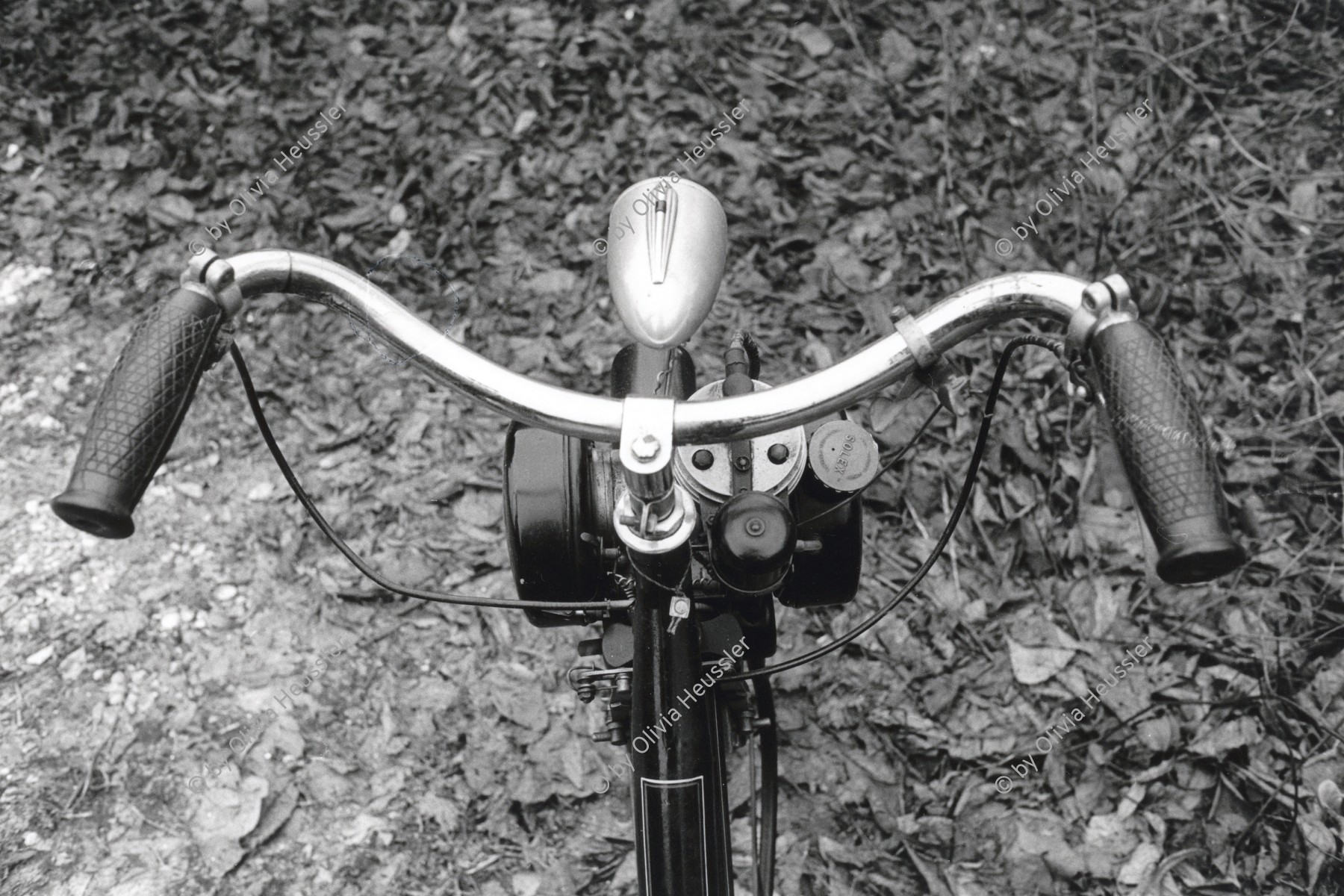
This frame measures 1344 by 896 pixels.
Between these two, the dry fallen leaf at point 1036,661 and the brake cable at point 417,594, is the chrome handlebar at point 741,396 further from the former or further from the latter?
the dry fallen leaf at point 1036,661

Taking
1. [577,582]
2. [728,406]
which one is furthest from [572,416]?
[577,582]

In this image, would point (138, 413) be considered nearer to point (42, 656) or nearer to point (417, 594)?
point (417, 594)

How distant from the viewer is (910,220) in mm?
3873

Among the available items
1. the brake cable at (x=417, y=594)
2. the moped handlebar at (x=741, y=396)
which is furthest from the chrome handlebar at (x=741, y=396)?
the brake cable at (x=417, y=594)

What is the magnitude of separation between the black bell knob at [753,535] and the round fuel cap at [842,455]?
0.20 m

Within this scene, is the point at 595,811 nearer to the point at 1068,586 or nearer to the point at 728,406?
the point at 1068,586

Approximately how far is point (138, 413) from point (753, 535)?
2.64ft

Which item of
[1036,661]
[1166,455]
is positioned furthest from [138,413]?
[1036,661]

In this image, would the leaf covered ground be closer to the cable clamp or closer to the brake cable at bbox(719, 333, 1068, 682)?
the brake cable at bbox(719, 333, 1068, 682)

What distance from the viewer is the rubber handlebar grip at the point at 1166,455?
1.12 meters

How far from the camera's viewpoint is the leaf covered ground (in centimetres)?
278

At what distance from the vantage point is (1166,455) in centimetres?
119

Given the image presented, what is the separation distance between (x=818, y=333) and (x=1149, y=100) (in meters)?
1.75

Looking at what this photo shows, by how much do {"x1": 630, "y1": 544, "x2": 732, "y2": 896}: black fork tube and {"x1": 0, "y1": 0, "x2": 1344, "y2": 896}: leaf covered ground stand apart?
1.24 meters
